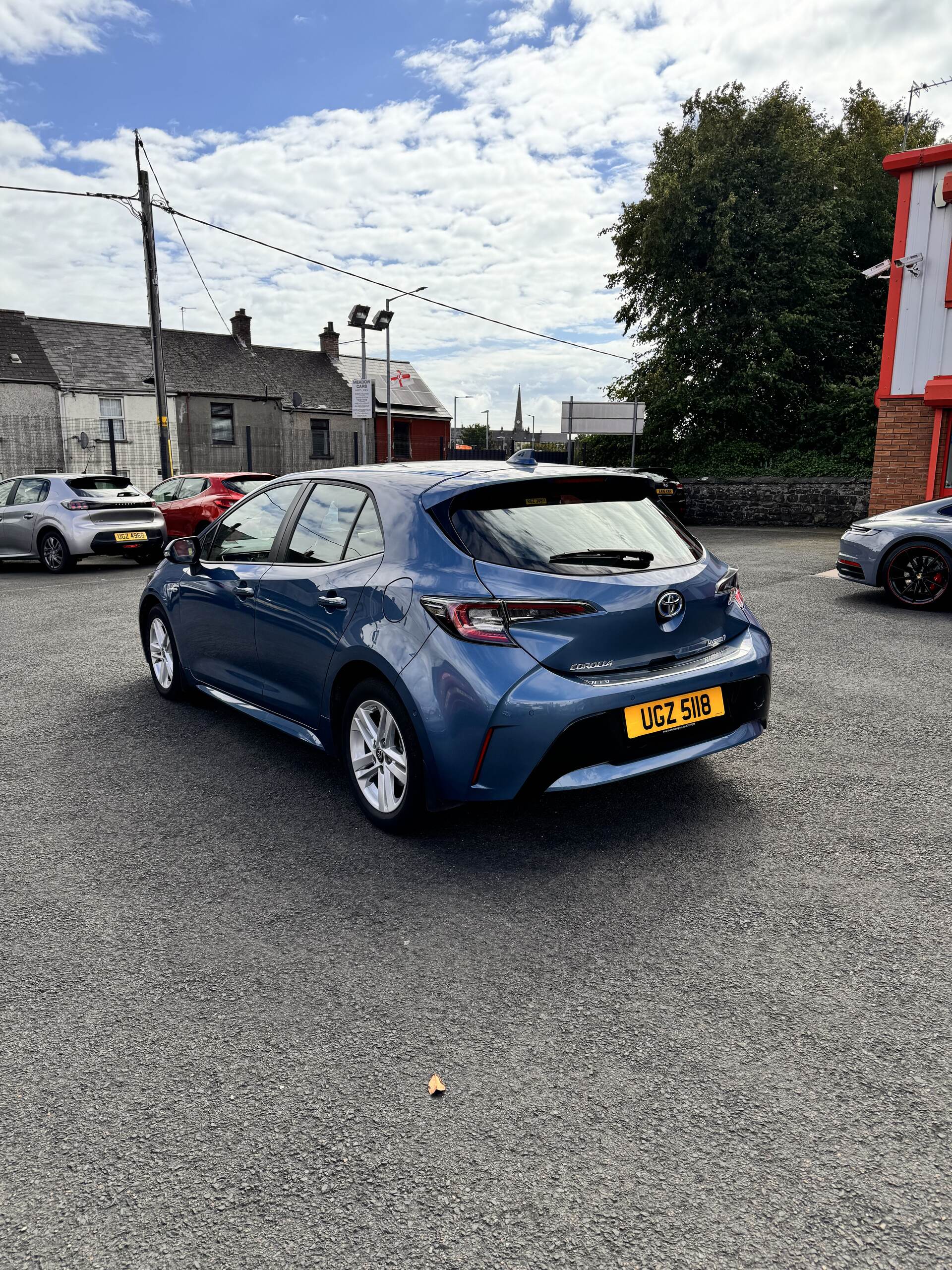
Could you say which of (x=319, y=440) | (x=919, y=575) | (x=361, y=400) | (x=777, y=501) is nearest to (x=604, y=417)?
(x=777, y=501)

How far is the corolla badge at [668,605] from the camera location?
3674mm

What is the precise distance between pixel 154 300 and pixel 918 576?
732 inches

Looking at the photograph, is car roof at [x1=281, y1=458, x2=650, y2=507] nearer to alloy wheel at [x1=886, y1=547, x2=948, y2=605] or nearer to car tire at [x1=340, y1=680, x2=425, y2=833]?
car tire at [x1=340, y1=680, x2=425, y2=833]

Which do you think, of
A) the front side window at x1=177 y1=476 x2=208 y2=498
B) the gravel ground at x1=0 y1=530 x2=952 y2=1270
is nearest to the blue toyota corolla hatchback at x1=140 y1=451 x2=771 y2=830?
the gravel ground at x1=0 y1=530 x2=952 y2=1270

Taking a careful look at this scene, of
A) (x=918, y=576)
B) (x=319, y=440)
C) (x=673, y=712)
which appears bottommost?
(x=918, y=576)

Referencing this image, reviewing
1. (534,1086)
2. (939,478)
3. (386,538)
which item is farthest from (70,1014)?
(939,478)

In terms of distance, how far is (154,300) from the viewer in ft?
70.6

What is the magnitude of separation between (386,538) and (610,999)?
208 centimetres

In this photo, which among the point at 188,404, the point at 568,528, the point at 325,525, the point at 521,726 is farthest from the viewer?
the point at 188,404

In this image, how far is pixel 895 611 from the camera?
9508 mm

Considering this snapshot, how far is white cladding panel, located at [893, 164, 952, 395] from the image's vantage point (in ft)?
50.9

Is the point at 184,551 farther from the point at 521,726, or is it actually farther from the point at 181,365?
the point at 181,365

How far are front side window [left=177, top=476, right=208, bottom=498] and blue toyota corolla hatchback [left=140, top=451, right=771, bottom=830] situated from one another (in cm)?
1184

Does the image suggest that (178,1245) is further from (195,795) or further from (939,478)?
(939,478)
